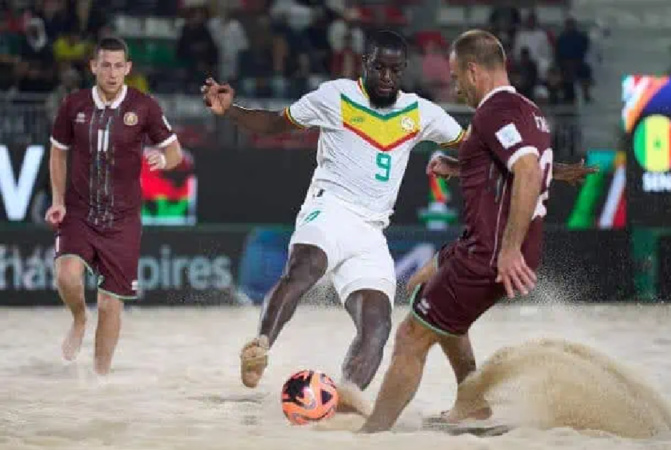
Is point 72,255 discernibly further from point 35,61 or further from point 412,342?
point 35,61

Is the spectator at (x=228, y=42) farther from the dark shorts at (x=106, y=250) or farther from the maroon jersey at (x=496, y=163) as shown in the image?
the maroon jersey at (x=496, y=163)

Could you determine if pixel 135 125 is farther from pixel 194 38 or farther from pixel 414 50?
pixel 414 50

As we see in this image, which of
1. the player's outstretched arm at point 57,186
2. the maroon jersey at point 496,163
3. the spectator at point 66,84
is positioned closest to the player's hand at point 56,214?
the player's outstretched arm at point 57,186

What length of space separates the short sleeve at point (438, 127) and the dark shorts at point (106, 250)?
8.29ft

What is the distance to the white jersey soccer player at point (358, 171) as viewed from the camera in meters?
8.27

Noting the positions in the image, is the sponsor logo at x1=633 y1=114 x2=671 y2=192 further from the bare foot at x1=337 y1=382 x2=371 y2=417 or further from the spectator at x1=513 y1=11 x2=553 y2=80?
the bare foot at x1=337 y1=382 x2=371 y2=417

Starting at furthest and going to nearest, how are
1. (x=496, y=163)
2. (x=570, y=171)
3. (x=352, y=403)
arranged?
(x=570, y=171) < (x=352, y=403) < (x=496, y=163)

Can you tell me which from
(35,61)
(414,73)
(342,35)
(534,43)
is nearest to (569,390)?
(35,61)

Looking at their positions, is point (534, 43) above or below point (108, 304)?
above

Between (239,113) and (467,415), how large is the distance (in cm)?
210

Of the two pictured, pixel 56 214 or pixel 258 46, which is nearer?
pixel 56 214

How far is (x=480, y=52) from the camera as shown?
23.6 feet

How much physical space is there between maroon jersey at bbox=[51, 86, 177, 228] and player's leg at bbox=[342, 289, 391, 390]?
2484mm

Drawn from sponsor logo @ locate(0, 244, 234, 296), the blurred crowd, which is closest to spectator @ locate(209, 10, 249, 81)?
the blurred crowd
